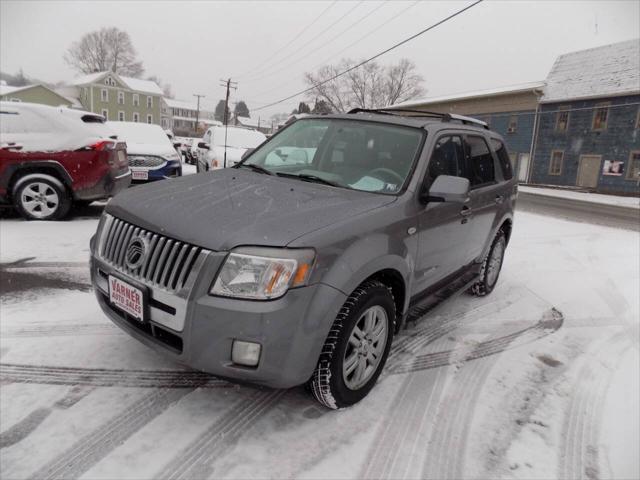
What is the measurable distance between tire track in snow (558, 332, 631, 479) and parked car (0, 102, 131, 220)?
684cm

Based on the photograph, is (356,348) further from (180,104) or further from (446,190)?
(180,104)

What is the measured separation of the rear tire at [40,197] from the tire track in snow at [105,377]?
Answer: 15.5 feet

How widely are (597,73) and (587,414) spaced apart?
32.0m

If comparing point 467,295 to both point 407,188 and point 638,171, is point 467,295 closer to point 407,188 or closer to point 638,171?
point 407,188

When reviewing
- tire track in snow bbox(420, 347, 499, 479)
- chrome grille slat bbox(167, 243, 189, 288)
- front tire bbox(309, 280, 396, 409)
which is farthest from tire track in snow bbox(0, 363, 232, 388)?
tire track in snow bbox(420, 347, 499, 479)

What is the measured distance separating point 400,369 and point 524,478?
3.63 ft

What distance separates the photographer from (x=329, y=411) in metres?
2.67

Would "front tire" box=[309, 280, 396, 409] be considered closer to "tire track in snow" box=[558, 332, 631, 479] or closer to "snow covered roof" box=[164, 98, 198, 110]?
"tire track in snow" box=[558, 332, 631, 479]

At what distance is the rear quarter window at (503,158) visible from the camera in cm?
477

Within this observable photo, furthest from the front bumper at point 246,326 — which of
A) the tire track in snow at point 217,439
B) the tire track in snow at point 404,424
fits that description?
the tire track in snow at point 404,424

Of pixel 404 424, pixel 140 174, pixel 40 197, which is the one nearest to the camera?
pixel 404 424

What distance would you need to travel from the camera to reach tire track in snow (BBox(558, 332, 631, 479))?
2391 millimetres

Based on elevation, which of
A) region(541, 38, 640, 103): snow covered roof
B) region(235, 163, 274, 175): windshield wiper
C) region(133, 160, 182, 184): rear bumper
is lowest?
region(133, 160, 182, 184): rear bumper

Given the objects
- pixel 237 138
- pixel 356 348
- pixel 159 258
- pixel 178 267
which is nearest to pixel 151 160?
pixel 237 138
